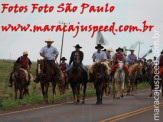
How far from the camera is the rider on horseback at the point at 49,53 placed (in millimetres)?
21625

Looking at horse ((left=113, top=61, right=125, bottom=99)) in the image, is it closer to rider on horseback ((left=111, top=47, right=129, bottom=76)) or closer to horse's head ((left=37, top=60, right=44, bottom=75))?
rider on horseback ((left=111, top=47, right=129, bottom=76))

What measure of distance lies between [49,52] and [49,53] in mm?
66

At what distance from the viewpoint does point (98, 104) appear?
20.9 meters

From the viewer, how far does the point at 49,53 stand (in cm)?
2166

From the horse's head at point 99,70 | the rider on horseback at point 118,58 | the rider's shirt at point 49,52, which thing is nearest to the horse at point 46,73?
the rider's shirt at point 49,52

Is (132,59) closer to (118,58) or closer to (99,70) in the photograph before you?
(118,58)

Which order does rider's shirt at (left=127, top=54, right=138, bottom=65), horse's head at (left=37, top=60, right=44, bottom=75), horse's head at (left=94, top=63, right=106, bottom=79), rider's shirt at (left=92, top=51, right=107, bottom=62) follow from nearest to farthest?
horse's head at (left=94, top=63, right=106, bottom=79)
horse's head at (left=37, top=60, right=44, bottom=75)
rider's shirt at (left=92, top=51, right=107, bottom=62)
rider's shirt at (left=127, top=54, right=138, bottom=65)

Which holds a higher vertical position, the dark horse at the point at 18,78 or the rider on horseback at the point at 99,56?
the rider on horseback at the point at 99,56

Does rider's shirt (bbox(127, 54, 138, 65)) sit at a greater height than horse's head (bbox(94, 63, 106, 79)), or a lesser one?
greater

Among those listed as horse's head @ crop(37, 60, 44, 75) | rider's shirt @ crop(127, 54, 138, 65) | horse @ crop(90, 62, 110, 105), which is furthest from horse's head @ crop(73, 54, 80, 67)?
rider's shirt @ crop(127, 54, 138, 65)

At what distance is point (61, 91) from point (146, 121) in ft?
45.2

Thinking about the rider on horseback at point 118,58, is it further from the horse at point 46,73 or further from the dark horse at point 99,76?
the horse at point 46,73

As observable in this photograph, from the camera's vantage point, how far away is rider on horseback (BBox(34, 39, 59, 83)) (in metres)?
21.6

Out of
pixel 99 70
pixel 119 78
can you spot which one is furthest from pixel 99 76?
pixel 119 78
